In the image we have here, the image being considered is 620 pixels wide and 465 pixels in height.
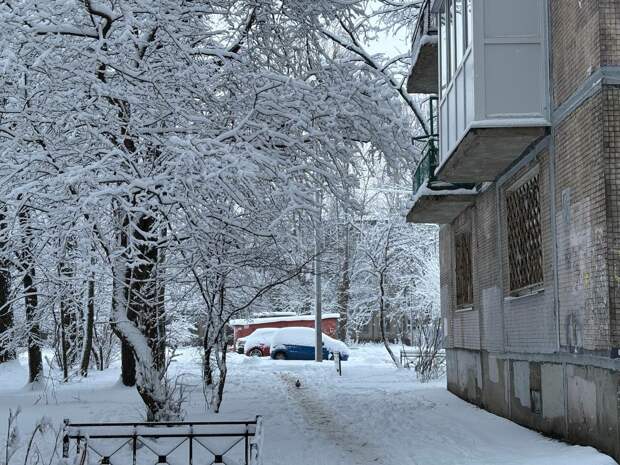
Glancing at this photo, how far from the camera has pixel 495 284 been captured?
14688 millimetres

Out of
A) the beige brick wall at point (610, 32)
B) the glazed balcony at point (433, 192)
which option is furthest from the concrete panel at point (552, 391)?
the glazed balcony at point (433, 192)

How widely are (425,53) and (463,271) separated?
197 inches

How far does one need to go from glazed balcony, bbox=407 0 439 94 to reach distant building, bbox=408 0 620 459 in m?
0.37

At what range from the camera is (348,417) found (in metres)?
14.2

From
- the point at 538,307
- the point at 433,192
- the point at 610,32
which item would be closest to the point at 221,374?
the point at 538,307

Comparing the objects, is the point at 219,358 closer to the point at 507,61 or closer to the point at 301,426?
the point at 301,426

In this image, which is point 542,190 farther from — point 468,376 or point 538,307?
point 468,376

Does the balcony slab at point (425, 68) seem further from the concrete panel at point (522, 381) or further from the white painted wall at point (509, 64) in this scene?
the concrete panel at point (522, 381)

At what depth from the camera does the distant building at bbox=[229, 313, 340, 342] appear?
159ft

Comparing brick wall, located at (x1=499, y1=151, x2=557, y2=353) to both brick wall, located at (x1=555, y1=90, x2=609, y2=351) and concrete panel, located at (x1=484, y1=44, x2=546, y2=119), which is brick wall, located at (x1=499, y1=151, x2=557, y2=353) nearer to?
brick wall, located at (x1=555, y1=90, x2=609, y2=351)

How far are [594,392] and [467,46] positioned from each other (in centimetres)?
541

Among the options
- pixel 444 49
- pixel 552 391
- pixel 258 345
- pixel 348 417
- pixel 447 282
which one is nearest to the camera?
pixel 552 391

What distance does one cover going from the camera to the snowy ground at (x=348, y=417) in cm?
986

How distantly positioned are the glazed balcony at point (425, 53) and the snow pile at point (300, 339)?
790 inches
